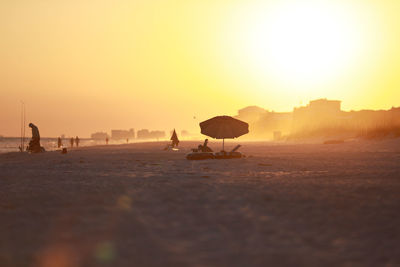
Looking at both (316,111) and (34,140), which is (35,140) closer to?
(34,140)

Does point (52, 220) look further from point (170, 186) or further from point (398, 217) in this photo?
point (398, 217)

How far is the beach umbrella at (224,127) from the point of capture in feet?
59.6

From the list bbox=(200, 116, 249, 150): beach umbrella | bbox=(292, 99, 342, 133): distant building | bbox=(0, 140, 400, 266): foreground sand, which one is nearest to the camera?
bbox=(0, 140, 400, 266): foreground sand

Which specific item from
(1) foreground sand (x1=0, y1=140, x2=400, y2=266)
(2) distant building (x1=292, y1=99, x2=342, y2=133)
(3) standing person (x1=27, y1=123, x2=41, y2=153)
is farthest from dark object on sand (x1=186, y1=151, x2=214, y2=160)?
(2) distant building (x1=292, y1=99, x2=342, y2=133)

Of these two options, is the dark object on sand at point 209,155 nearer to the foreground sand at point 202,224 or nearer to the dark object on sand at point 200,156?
the dark object on sand at point 200,156

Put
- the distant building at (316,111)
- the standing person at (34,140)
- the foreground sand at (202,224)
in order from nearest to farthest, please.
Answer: the foreground sand at (202,224) < the standing person at (34,140) < the distant building at (316,111)

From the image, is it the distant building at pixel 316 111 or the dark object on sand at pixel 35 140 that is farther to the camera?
the distant building at pixel 316 111

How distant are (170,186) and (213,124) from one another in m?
10.0

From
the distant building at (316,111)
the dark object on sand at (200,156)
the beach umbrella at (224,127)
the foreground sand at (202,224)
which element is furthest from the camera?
the distant building at (316,111)

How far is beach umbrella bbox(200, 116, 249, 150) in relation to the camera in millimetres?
18156

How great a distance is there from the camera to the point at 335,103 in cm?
11069

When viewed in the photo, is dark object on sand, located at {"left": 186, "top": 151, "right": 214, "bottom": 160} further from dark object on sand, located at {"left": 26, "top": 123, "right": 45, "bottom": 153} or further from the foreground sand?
dark object on sand, located at {"left": 26, "top": 123, "right": 45, "bottom": 153}

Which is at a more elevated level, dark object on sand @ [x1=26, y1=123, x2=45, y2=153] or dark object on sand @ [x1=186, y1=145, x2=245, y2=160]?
dark object on sand @ [x1=26, y1=123, x2=45, y2=153]

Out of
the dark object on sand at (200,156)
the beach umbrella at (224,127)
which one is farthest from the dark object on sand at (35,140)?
the beach umbrella at (224,127)
